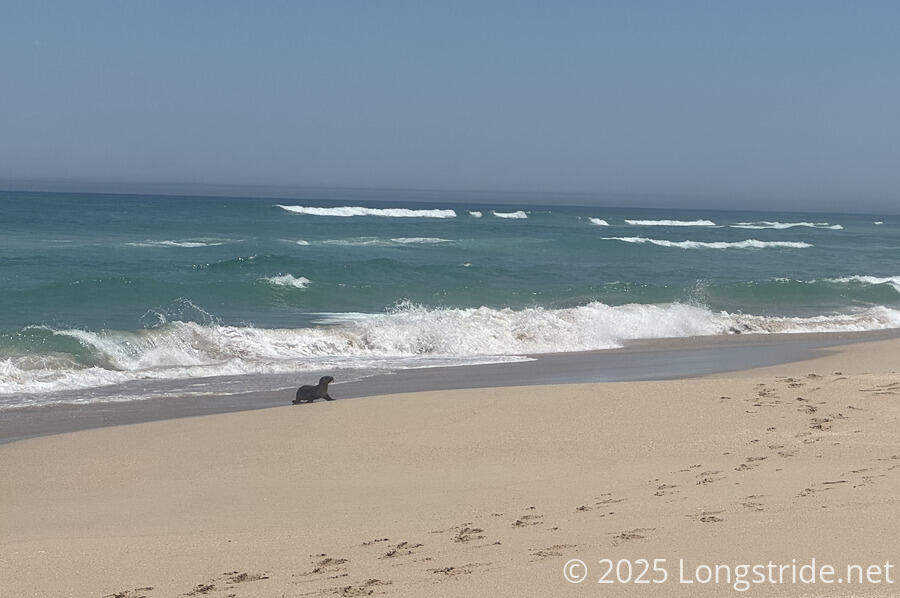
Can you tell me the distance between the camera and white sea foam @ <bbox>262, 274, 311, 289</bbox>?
905 inches

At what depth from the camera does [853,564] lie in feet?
12.7

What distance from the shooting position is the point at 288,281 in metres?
23.2

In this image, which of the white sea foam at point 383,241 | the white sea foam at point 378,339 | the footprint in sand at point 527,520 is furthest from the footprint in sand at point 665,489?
the white sea foam at point 383,241

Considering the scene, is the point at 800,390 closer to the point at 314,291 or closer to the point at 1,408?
the point at 1,408

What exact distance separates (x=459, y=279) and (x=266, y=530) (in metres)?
21.6

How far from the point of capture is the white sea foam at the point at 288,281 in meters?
23.0

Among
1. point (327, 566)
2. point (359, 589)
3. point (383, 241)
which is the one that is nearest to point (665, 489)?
point (327, 566)

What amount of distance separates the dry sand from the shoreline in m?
0.97

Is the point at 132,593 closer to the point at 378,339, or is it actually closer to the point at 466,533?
the point at 466,533

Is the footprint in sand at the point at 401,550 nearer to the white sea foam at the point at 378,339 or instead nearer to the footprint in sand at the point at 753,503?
the footprint in sand at the point at 753,503

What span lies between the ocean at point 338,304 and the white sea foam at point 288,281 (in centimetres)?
7

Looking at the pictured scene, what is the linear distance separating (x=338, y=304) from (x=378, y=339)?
5.38 meters

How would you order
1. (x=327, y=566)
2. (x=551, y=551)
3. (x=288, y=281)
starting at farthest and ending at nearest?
(x=288, y=281)
(x=327, y=566)
(x=551, y=551)

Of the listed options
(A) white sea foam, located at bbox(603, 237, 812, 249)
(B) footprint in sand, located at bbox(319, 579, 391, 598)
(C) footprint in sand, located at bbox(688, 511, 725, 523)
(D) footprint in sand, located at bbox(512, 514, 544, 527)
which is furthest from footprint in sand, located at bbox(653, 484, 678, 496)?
(A) white sea foam, located at bbox(603, 237, 812, 249)
